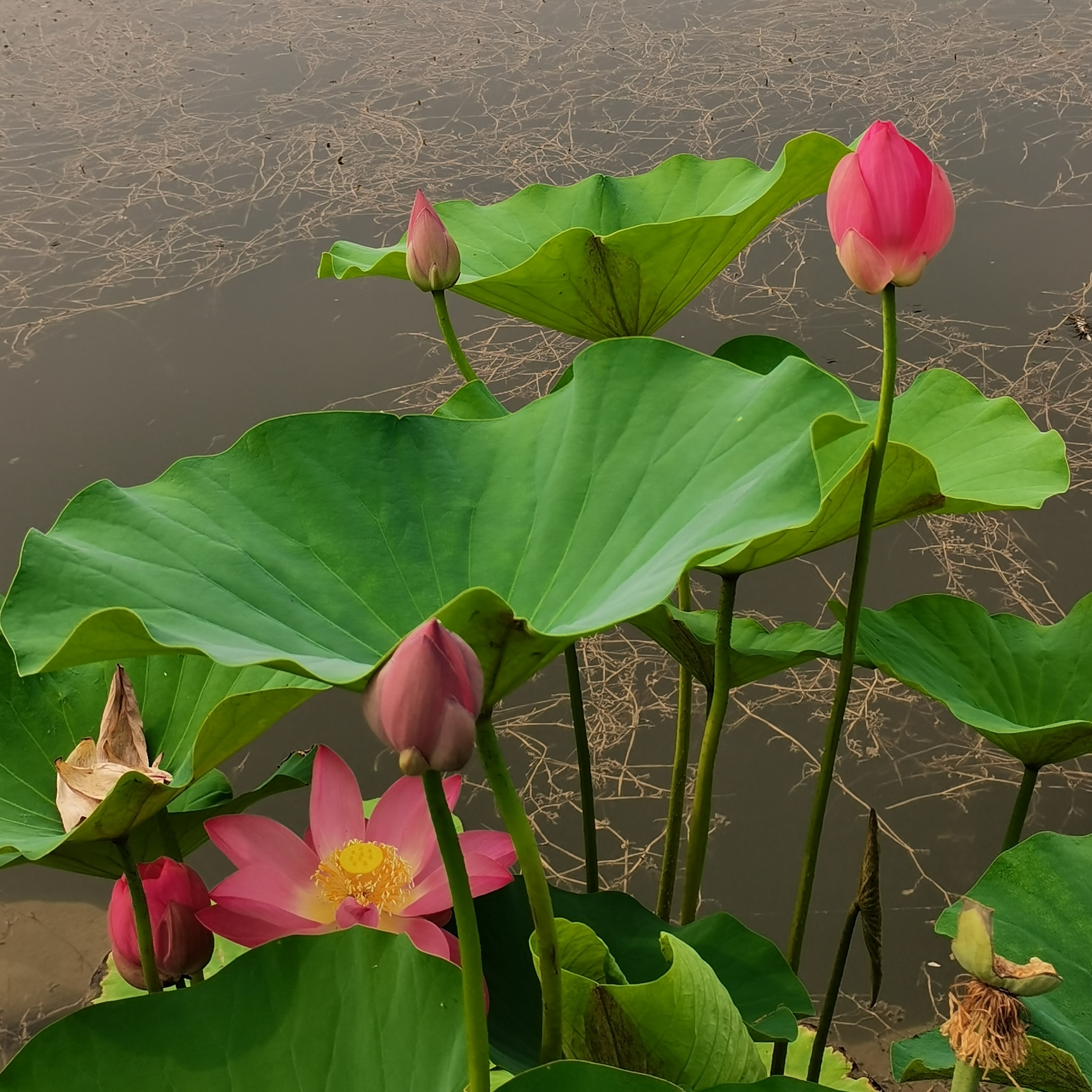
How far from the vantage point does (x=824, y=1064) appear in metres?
1.05

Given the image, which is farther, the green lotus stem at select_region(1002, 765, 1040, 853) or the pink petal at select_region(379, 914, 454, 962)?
the green lotus stem at select_region(1002, 765, 1040, 853)

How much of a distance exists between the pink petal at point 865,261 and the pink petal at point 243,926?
0.40 meters

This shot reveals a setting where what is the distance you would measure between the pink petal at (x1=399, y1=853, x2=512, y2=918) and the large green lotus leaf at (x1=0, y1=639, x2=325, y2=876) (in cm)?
11

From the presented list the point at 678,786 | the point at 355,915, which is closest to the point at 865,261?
the point at 355,915

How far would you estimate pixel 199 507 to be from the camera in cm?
55

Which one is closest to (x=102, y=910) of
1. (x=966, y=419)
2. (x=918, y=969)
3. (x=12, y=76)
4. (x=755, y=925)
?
(x=755, y=925)

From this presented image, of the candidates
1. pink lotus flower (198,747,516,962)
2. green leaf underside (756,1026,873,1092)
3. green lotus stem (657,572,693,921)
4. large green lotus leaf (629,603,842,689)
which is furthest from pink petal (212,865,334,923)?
green leaf underside (756,1026,873,1092)

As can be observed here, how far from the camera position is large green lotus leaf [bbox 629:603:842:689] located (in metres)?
0.72

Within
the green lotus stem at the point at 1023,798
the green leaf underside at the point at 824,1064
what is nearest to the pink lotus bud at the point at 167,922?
the green lotus stem at the point at 1023,798

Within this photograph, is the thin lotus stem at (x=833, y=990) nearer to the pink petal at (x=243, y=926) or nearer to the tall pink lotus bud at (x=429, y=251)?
the pink petal at (x=243, y=926)

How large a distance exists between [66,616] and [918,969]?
1.03 metres

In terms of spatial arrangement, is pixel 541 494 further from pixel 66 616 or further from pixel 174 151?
pixel 174 151

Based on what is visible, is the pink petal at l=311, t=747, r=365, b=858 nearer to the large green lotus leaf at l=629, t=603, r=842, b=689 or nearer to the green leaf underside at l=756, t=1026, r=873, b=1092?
the large green lotus leaf at l=629, t=603, r=842, b=689

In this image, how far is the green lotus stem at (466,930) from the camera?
0.37m
